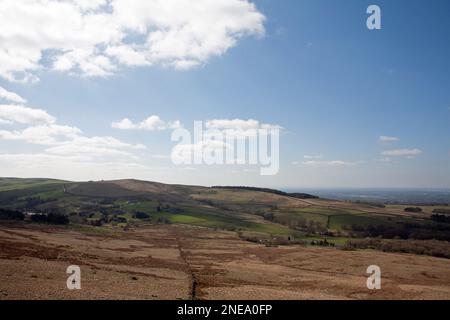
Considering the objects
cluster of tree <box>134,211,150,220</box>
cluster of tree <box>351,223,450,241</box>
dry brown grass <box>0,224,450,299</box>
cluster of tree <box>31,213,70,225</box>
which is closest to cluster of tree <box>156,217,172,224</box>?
cluster of tree <box>134,211,150,220</box>

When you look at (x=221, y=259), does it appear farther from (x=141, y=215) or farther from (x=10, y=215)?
(x=141, y=215)

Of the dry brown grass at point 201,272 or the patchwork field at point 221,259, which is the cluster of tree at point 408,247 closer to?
the patchwork field at point 221,259

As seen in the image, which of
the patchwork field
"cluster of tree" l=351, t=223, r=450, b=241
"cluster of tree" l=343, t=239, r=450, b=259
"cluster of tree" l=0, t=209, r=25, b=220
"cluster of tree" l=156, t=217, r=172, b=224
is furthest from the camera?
"cluster of tree" l=156, t=217, r=172, b=224

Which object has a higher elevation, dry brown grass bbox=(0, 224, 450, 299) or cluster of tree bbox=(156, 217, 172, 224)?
dry brown grass bbox=(0, 224, 450, 299)

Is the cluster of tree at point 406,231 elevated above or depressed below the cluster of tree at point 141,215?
below

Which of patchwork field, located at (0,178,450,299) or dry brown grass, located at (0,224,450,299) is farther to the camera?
patchwork field, located at (0,178,450,299)

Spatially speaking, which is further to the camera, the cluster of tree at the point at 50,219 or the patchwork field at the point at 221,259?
the cluster of tree at the point at 50,219

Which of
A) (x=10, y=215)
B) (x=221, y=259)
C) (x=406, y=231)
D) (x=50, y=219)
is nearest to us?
(x=221, y=259)

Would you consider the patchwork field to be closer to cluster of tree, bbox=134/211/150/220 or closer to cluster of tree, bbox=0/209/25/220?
cluster of tree, bbox=0/209/25/220

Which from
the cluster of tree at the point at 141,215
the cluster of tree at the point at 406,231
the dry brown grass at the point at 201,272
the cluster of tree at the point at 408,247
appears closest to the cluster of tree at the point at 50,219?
the dry brown grass at the point at 201,272

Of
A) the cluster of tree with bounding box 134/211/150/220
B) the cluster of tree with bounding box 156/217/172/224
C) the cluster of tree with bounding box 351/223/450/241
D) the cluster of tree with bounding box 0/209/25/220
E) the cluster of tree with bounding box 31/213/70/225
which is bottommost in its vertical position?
the cluster of tree with bounding box 351/223/450/241

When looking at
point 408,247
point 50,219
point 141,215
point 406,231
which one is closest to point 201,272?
point 408,247
